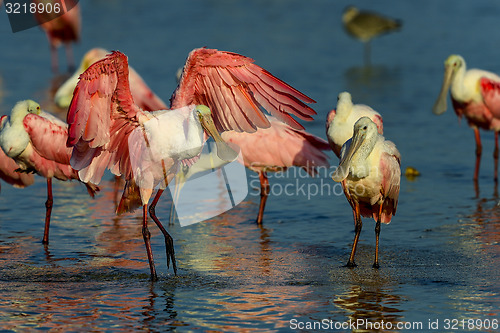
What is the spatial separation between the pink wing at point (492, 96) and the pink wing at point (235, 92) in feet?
13.9

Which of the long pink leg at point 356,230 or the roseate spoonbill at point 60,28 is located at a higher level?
the roseate spoonbill at point 60,28

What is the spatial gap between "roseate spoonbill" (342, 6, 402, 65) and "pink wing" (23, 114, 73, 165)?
11989 millimetres

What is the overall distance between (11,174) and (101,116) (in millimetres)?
2558

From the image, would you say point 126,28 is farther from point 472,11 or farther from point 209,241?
point 209,241

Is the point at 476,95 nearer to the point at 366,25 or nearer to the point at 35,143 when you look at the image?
the point at 35,143

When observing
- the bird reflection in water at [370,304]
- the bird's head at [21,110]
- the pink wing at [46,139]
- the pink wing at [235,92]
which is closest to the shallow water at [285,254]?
the bird reflection in water at [370,304]

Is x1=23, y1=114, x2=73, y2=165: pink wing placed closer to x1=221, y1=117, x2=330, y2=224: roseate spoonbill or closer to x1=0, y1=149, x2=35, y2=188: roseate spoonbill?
x1=0, y1=149, x2=35, y2=188: roseate spoonbill

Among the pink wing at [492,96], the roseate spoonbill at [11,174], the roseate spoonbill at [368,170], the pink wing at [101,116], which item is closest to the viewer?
the pink wing at [101,116]

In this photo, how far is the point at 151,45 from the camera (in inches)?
794

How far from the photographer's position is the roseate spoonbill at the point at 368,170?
7516 mm

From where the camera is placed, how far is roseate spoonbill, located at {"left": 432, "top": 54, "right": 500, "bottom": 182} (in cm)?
1109

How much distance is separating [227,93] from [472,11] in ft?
57.5

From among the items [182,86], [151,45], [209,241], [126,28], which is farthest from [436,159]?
[126,28]

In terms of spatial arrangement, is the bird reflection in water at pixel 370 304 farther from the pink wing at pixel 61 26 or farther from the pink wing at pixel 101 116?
the pink wing at pixel 61 26
